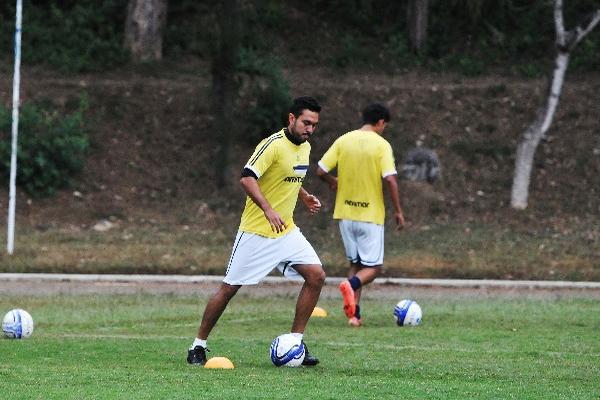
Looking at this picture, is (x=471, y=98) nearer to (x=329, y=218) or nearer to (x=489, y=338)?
(x=329, y=218)

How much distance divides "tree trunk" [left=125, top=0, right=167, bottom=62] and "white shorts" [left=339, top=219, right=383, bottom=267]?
1560 cm

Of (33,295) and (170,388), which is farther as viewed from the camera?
(33,295)

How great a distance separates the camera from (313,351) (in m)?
12.5

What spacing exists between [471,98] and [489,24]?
10.6 ft

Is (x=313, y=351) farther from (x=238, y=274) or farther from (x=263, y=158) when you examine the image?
(x=263, y=158)

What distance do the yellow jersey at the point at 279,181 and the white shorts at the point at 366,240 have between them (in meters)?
3.81

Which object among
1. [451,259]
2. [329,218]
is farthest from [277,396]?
[329,218]

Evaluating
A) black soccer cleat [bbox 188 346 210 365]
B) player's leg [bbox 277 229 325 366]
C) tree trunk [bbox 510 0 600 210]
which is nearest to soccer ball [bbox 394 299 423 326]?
player's leg [bbox 277 229 325 366]

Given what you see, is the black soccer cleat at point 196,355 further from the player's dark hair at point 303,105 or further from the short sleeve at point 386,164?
the short sleeve at point 386,164

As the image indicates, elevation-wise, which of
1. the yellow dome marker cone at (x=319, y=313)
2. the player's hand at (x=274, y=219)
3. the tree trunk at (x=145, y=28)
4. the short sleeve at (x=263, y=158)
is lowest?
the yellow dome marker cone at (x=319, y=313)

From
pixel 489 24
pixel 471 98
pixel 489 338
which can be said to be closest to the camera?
pixel 489 338

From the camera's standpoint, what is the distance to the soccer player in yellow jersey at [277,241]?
451 inches

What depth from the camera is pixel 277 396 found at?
938 centimetres

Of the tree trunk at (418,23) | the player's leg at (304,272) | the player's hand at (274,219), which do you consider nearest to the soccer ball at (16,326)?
the player's leg at (304,272)
